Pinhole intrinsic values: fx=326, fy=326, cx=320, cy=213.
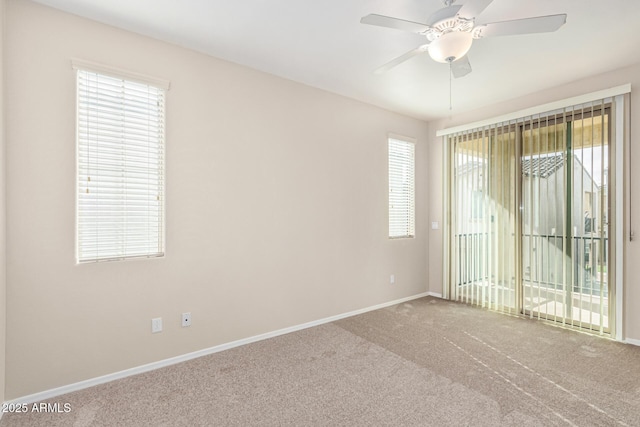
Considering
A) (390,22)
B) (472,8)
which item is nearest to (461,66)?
(472,8)

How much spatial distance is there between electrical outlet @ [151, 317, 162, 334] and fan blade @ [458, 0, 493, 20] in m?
3.06

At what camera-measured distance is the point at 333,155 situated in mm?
3885

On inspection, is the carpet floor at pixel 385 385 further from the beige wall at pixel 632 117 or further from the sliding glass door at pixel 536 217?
the sliding glass door at pixel 536 217

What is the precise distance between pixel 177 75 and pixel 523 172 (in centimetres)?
390

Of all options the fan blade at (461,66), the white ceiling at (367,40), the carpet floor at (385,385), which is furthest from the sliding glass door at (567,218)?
the fan blade at (461,66)

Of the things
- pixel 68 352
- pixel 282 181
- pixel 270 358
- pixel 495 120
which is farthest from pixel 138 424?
pixel 495 120

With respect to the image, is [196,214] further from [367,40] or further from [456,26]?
[456,26]

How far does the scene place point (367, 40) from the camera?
8.86ft

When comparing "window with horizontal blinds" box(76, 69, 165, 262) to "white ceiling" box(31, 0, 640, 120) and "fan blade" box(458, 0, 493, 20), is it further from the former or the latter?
"fan blade" box(458, 0, 493, 20)

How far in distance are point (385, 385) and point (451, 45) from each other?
2356 millimetres

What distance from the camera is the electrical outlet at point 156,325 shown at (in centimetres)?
268

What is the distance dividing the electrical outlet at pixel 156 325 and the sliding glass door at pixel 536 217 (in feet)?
12.5

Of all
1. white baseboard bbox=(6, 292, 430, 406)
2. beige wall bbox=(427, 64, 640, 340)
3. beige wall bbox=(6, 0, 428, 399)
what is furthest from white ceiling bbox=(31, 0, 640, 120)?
white baseboard bbox=(6, 292, 430, 406)

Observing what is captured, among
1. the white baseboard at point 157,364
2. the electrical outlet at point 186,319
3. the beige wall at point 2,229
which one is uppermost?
the beige wall at point 2,229
